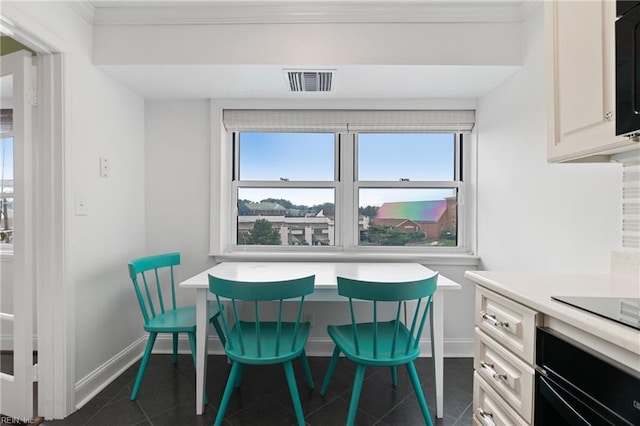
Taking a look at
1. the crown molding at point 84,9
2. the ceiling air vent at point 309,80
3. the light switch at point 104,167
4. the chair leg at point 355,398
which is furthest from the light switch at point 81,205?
the chair leg at point 355,398

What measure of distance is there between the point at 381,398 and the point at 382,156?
1.83 metres

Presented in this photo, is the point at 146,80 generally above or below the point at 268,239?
above

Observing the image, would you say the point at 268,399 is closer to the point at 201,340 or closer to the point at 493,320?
the point at 201,340

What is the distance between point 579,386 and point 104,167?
8.50ft

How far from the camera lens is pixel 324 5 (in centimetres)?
189

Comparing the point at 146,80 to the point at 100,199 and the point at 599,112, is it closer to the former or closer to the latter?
the point at 100,199

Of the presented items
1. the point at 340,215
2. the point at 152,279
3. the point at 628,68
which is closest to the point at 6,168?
the point at 152,279

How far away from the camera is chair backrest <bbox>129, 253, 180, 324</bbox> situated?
1.98 metres

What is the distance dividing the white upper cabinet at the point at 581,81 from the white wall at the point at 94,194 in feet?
7.99

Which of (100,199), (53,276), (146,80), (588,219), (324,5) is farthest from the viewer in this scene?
(146,80)

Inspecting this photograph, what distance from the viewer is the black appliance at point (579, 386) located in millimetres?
689

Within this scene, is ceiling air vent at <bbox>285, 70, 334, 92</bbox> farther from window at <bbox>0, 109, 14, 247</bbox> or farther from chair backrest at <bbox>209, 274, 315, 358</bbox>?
window at <bbox>0, 109, 14, 247</bbox>

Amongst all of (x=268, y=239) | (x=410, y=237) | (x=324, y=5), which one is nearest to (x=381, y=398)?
(x=410, y=237)

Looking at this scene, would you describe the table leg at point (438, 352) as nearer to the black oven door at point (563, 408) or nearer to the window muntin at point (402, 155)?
the black oven door at point (563, 408)
